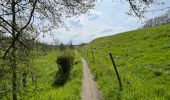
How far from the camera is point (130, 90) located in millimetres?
13961

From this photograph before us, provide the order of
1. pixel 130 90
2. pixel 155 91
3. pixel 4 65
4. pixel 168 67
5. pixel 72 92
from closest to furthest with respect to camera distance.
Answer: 1. pixel 4 65
2. pixel 155 91
3. pixel 130 90
4. pixel 72 92
5. pixel 168 67

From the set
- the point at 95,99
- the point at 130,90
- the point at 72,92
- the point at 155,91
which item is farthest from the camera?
the point at 72,92

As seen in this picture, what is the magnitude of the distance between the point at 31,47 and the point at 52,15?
4.02ft

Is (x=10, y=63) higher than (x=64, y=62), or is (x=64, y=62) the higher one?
(x=10, y=63)

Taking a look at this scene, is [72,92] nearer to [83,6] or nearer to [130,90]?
[130,90]

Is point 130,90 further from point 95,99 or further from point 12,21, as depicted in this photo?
point 12,21

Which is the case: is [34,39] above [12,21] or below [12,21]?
below

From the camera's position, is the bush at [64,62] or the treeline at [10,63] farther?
the bush at [64,62]

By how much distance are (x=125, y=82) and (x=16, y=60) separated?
870cm

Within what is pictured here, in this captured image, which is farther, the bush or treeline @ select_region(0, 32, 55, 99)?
the bush

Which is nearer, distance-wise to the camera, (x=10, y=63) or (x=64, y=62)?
(x=10, y=63)

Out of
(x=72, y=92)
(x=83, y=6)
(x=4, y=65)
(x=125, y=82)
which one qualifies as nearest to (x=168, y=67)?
(x=125, y=82)

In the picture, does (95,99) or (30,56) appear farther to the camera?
(95,99)

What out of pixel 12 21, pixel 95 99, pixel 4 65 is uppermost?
pixel 12 21
